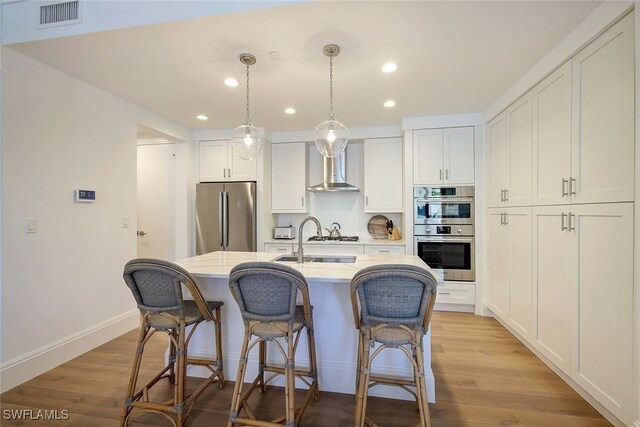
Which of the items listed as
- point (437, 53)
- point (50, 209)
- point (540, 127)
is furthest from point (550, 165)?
point (50, 209)

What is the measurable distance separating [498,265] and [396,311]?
230 cm

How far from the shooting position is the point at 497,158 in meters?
3.21

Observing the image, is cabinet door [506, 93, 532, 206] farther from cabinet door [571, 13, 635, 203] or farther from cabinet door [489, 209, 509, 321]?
cabinet door [571, 13, 635, 203]

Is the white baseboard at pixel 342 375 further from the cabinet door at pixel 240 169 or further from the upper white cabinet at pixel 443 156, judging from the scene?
the cabinet door at pixel 240 169

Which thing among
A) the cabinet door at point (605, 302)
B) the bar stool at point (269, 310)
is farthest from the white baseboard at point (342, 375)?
the cabinet door at point (605, 302)

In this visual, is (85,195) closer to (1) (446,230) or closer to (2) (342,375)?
(2) (342,375)

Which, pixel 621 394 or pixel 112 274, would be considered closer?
pixel 621 394

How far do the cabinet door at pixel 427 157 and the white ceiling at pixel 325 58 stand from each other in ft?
1.56

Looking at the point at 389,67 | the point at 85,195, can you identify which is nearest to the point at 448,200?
the point at 389,67

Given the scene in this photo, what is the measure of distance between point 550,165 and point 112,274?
4081mm

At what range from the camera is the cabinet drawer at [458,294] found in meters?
3.59

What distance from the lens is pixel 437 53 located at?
85.6 inches

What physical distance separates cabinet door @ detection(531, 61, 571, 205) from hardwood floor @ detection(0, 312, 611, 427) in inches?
52.8

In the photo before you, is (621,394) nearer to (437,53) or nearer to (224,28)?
(437,53)
